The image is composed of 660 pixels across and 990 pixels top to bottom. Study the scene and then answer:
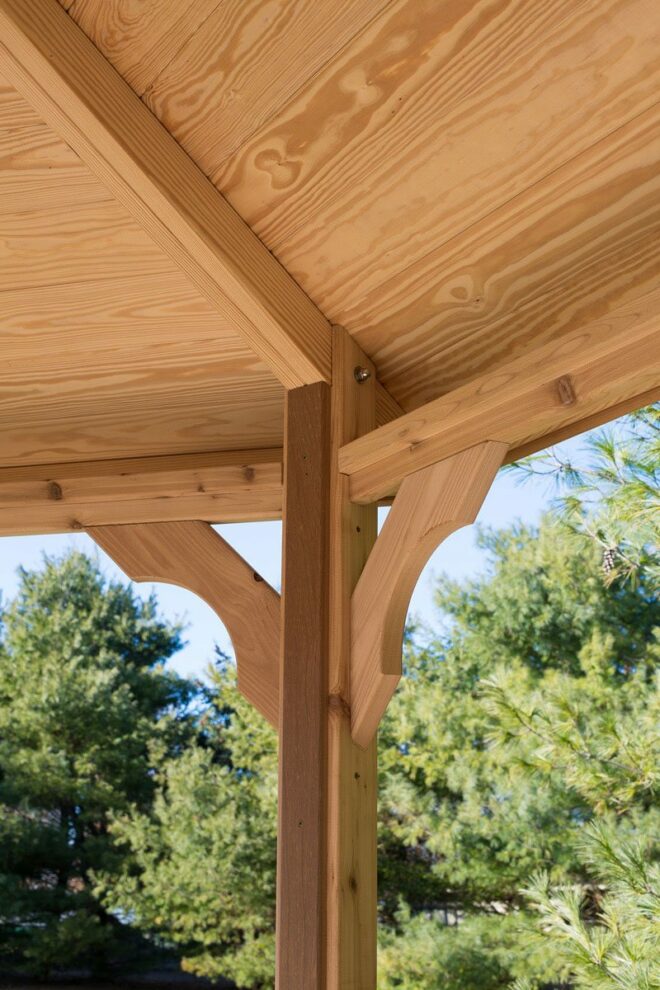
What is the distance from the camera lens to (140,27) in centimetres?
105

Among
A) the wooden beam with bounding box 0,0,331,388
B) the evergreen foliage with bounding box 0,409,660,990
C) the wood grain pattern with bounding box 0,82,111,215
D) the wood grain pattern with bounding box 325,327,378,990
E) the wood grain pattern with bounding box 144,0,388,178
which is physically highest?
the evergreen foliage with bounding box 0,409,660,990

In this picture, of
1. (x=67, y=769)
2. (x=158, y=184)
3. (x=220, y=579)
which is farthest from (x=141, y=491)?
(x=67, y=769)

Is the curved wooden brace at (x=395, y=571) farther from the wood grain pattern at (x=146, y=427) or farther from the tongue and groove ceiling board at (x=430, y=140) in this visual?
the wood grain pattern at (x=146, y=427)

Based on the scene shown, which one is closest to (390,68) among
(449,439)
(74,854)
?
(449,439)

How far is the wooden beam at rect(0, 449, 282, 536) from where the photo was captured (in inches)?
71.6

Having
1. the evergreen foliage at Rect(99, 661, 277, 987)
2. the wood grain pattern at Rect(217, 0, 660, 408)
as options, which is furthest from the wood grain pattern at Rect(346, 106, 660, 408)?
the evergreen foliage at Rect(99, 661, 277, 987)

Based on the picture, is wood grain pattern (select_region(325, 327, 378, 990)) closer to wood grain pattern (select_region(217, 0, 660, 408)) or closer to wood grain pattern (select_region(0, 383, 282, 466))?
wood grain pattern (select_region(217, 0, 660, 408))

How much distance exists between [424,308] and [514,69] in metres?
0.44

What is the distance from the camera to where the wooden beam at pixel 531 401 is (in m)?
1.11

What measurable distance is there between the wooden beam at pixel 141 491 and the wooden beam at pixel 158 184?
0.36 metres

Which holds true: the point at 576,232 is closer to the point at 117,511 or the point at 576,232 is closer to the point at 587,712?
the point at 117,511

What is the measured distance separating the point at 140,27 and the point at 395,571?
0.74 metres

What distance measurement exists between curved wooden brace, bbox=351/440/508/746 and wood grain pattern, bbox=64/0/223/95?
1.98 ft

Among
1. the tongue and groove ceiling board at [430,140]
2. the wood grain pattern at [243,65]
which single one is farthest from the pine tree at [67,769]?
the wood grain pattern at [243,65]
